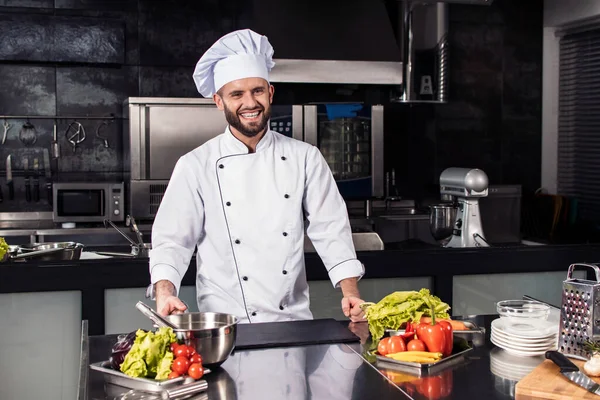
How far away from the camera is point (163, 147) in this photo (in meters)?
5.77

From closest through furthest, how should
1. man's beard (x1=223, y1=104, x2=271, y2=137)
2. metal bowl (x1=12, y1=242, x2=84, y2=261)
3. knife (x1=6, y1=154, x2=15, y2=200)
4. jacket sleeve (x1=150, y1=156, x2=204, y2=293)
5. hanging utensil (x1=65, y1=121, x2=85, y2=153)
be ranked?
jacket sleeve (x1=150, y1=156, x2=204, y2=293) → man's beard (x1=223, y1=104, x2=271, y2=137) → metal bowl (x1=12, y1=242, x2=84, y2=261) → knife (x1=6, y1=154, x2=15, y2=200) → hanging utensil (x1=65, y1=121, x2=85, y2=153)

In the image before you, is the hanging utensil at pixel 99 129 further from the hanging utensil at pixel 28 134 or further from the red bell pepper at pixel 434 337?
the red bell pepper at pixel 434 337

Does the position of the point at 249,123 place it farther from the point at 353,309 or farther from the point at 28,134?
the point at 28,134

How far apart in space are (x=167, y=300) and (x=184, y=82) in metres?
4.36

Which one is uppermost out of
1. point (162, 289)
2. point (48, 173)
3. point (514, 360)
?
point (48, 173)

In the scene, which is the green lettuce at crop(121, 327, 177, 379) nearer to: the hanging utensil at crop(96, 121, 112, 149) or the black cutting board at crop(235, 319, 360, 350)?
the black cutting board at crop(235, 319, 360, 350)

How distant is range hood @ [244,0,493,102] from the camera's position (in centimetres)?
600

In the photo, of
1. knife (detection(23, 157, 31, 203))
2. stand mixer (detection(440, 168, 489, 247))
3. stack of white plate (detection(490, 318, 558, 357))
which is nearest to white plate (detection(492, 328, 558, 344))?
stack of white plate (detection(490, 318, 558, 357))

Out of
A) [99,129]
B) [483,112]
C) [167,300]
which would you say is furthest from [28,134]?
[167,300]

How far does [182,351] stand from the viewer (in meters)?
1.72

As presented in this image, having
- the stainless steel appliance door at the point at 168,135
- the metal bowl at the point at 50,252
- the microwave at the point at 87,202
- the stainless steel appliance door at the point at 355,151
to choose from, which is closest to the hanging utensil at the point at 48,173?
the microwave at the point at 87,202

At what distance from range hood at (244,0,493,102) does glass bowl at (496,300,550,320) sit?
3.99m

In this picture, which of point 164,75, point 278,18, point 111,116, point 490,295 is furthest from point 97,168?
point 490,295

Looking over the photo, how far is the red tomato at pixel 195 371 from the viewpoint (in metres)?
1.69
